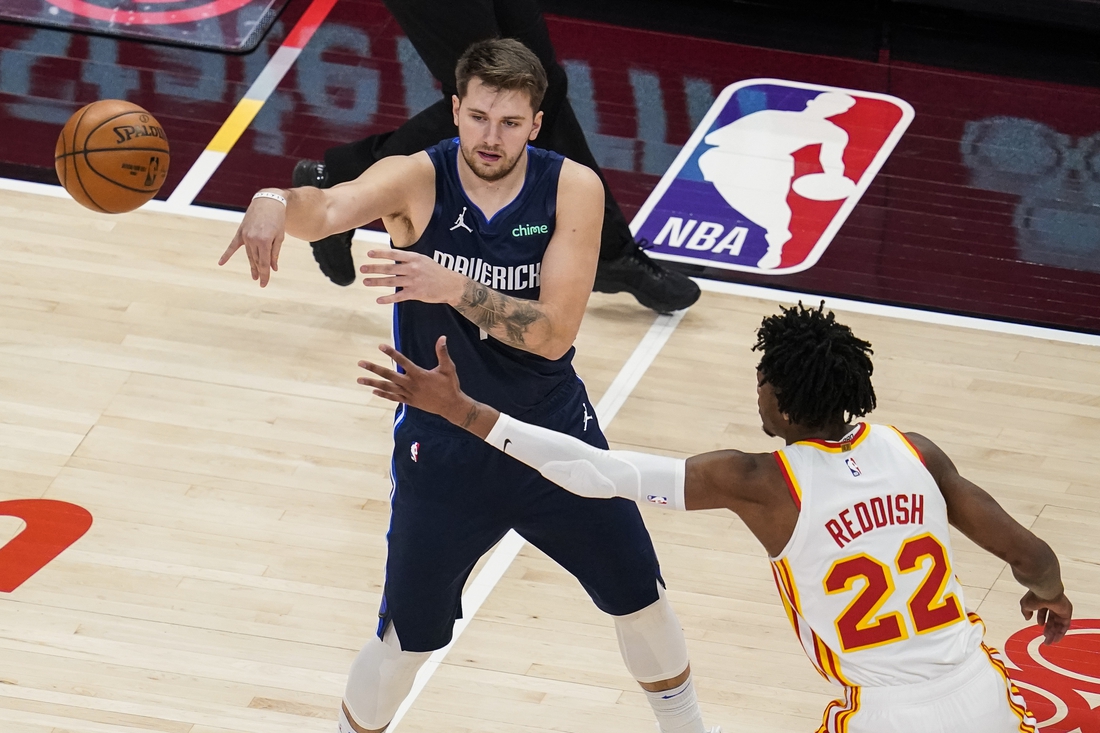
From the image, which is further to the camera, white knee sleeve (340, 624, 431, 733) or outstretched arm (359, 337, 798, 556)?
white knee sleeve (340, 624, 431, 733)

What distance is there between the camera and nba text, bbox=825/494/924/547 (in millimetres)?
3635

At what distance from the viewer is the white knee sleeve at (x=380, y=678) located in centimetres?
447

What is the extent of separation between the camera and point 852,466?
3689 mm

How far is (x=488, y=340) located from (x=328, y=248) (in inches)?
104

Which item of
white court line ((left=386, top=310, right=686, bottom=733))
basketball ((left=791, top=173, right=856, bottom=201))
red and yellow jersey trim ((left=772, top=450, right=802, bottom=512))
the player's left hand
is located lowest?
white court line ((left=386, top=310, right=686, bottom=733))

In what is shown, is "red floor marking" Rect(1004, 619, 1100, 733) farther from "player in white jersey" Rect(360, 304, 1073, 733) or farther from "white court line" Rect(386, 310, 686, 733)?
"white court line" Rect(386, 310, 686, 733)

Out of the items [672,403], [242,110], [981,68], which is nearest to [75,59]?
[242,110]

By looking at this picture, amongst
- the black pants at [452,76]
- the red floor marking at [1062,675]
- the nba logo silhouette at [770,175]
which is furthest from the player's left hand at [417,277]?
the nba logo silhouette at [770,175]

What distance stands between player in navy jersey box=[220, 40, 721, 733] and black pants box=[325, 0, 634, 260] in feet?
6.80

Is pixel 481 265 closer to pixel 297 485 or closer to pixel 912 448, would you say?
pixel 912 448

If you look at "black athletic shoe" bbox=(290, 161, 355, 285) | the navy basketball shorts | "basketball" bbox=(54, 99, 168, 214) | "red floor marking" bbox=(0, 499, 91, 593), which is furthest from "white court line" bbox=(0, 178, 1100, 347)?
the navy basketball shorts

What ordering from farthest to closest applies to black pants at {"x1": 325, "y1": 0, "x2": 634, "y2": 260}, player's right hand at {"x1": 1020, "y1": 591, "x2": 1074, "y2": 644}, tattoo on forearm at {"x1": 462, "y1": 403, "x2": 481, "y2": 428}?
black pants at {"x1": 325, "y1": 0, "x2": 634, "y2": 260}, player's right hand at {"x1": 1020, "y1": 591, "x2": 1074, "y2": 644}, tattoo on forearm at {"x1": 462, "y1": 403, "x2": 481, "y2": 428}

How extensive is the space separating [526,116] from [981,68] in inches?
227

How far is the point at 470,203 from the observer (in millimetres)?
4344
